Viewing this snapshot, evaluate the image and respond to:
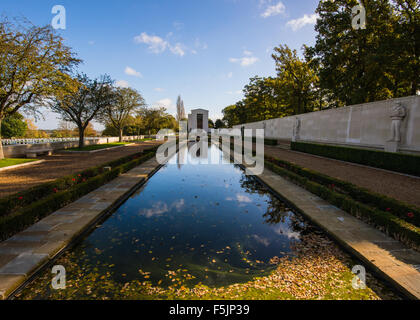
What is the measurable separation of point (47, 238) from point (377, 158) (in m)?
15.2

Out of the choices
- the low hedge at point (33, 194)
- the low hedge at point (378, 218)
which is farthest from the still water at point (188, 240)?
the low hedge at point (33, 194)

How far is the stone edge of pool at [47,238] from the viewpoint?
3.14 metres

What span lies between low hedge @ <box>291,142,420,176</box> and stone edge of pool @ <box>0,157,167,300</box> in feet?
43.4

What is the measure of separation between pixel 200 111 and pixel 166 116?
22.4 metres

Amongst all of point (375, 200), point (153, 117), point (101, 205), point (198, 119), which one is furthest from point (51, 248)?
point (198, 119)

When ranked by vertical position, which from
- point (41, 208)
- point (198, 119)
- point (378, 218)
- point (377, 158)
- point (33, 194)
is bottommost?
point (378, 218)

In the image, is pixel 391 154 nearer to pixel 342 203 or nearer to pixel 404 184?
pixel 404 184

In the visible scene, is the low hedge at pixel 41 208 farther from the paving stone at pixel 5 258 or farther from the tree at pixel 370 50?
the tree at pixel 370 50

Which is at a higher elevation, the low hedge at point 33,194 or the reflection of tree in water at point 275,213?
the low hedge at point 33,194

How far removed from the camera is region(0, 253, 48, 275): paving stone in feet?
10.4

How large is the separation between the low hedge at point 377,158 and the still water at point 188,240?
7.71m

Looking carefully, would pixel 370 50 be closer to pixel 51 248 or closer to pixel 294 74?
pixel 294 74

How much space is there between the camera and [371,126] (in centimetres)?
1449
